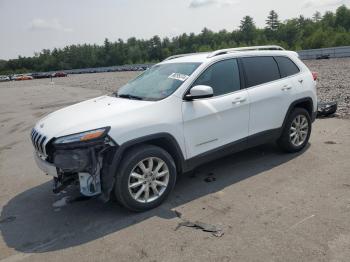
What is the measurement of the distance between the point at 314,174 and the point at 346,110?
4.64 metres

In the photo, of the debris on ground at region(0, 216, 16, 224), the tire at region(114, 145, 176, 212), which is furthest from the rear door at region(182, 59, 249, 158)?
the debris on ground at region(0, 216, 16, 224)

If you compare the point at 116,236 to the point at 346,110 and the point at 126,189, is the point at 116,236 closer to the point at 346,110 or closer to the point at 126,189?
the point at 126,189

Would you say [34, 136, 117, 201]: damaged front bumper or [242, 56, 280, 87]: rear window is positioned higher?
[242, 56, 280, 87]: rear window

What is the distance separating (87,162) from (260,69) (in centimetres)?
307

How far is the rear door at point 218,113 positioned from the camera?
15.2 ft

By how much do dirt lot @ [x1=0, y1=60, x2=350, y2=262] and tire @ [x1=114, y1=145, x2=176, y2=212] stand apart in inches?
6.1

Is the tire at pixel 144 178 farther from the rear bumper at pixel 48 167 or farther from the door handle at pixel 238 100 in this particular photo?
the door handle at pixel 238 100

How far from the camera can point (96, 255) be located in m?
3.53

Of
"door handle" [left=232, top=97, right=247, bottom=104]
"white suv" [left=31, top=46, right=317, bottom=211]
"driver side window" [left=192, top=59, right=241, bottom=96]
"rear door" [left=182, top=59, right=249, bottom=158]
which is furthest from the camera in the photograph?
"door handle" [left=232, top=97, right=247, bottom=104]

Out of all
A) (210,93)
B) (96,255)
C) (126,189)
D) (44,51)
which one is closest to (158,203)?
(126,189)

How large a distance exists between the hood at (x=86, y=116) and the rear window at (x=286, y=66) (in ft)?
8.35

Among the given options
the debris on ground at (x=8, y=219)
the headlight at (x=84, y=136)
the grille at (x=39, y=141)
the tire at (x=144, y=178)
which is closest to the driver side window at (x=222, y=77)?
the tire at (x=144, y=178)

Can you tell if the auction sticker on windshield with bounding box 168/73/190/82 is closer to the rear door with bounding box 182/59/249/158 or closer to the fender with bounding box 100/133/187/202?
the rear door with bounding box 182/59/249/158

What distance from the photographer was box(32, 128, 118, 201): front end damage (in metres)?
3.92
